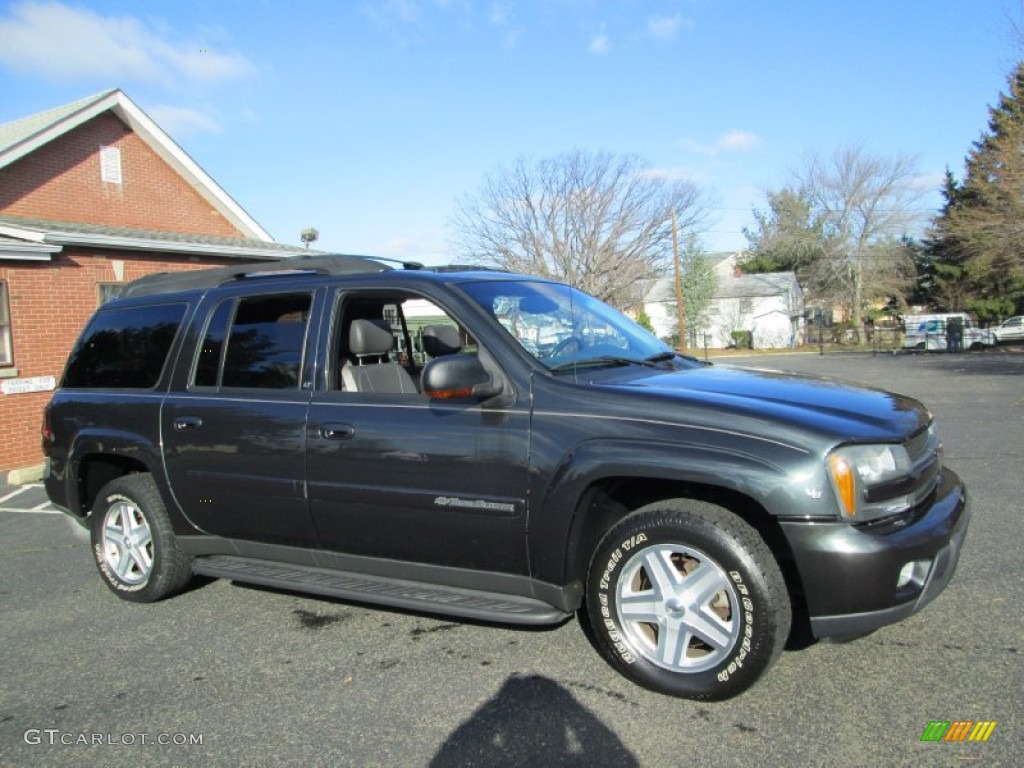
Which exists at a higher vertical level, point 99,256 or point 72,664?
point 99,256

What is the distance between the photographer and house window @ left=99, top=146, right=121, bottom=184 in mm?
14438

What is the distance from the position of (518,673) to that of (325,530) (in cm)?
119

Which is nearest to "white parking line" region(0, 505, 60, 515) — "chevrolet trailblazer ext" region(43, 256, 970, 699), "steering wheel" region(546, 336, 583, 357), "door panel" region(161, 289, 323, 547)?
"chevrolet trailblazer ext" region(43, 256, 970, 699)

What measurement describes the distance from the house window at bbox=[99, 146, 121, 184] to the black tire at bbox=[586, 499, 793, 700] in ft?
48.4

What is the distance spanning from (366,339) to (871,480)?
250 centimetres

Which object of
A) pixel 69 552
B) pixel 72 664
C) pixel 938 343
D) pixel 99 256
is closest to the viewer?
pixel 72 664

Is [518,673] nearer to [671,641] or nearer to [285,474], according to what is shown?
[671,641]

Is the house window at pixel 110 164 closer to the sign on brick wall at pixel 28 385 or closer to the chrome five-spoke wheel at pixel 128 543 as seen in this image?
the sign on brick wall at pixel 28 385

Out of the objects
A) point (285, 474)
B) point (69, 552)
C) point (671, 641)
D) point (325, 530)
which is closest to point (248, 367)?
point (285, 474)

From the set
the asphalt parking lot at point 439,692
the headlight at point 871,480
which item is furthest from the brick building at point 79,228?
the headlight at point 871,480

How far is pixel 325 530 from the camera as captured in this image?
377 cm

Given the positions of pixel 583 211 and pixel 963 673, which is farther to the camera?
pixel 583 211

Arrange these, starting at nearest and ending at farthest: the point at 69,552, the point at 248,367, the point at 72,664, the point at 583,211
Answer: the point at 72,664
the point at 248,367
the point at 69,552
the point at 583,211

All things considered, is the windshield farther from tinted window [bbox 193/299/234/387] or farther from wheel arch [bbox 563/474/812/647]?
tinted window [bbox 193/299/234/387]
